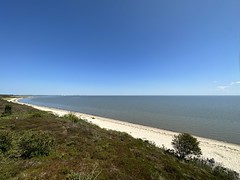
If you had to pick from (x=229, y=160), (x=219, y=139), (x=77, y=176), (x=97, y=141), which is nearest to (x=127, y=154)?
(x=97, y=141)

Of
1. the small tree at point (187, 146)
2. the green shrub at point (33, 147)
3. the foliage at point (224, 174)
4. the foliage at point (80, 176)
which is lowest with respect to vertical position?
the foliage at point (224, 174)

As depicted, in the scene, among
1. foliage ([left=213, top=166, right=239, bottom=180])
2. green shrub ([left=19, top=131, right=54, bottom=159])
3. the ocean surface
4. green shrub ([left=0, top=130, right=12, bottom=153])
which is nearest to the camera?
green shrub ([left=19, top=131, right=54, bottom=159])

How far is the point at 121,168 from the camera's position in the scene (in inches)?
324

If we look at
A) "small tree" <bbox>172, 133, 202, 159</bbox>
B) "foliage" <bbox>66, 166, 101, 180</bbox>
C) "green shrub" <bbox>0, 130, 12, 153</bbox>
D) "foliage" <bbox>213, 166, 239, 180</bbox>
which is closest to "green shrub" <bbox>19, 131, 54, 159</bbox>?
"green shrub" <bbox>0, 130, 12, 153</bbox>

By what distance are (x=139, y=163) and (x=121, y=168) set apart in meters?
1.60

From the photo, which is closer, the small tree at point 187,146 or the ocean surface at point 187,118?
the small tree at point 187,146

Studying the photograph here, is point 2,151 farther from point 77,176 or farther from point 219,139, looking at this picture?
point 219,139

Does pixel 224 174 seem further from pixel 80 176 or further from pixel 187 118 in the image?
pixel 187 118

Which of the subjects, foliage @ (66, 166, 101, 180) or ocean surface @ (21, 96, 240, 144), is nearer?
foliage @ (66, 166, 101, 180)

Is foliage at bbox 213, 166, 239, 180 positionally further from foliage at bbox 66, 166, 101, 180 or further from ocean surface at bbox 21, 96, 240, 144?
ocean surface at bbox 21, 96, 240, 144

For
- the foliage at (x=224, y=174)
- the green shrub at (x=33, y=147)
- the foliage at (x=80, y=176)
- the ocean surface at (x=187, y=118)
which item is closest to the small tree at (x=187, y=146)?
the foliage at (x=224, y=174)

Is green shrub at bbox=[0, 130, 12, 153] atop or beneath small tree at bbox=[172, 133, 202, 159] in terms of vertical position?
atop

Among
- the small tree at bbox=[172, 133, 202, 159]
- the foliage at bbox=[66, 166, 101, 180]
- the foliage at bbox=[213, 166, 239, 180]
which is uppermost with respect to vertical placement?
the foliage at bbox=[66, 166, 101, 180]

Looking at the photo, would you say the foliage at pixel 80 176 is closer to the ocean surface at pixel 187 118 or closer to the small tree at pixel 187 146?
the small tree at pixel 187 146
